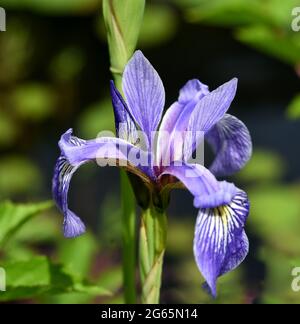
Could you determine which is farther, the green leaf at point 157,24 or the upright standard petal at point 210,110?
the green leaf at point 157,24

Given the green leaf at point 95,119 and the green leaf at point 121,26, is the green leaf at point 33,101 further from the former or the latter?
the green leaf at point 121,26

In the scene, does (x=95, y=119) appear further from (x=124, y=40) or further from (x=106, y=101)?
(x=124, y=40)

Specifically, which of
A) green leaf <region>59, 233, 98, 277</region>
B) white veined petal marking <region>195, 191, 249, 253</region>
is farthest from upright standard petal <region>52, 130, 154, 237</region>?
green leaf <region>59, 233, 98, 277</region>

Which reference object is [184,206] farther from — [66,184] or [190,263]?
[66,184]

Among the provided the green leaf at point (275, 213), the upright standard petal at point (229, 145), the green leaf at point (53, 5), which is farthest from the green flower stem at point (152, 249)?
the green leaf at point (53, 5)

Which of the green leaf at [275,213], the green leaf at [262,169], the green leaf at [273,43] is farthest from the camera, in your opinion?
the green leaf at [262,169]

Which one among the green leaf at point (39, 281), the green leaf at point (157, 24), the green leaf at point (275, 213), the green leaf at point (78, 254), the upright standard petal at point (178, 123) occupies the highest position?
the green leaf at point (157, 24)

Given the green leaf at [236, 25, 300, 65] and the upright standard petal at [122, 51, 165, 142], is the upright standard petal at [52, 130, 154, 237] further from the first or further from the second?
the green leaf at [236, 25, 300, 65]

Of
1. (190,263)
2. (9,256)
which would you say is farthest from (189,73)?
(9,256)
